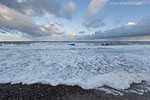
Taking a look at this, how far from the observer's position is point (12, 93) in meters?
2.73

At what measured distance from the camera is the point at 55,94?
8.87 feet

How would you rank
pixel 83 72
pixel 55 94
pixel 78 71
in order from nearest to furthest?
pixel 55 94 < pixel 83 72 < pixel 78 71

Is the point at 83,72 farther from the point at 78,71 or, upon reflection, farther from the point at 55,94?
Answer: the point at 55,94

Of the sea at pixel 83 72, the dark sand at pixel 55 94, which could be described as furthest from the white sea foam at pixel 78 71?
the dark sand at pixel 55 94

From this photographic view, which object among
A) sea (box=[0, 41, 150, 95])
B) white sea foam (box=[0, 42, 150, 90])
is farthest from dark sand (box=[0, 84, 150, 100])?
white sea foam (box=[0, 42, 150, 90])

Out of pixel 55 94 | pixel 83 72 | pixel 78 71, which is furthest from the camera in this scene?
pixel 78 71

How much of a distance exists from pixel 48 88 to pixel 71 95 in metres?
1.04

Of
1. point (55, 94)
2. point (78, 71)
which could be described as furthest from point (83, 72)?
point (55, 94)

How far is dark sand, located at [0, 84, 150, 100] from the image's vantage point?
253 centimetres

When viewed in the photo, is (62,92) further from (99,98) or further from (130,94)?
(130,94)

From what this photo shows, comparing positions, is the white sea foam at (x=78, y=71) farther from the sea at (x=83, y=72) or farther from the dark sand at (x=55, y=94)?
the dark sand at (x=55, y=94)

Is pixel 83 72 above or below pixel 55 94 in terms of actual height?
below

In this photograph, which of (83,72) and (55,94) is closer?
(55,94)

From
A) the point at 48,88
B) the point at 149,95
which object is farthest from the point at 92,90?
the point at 149,95
